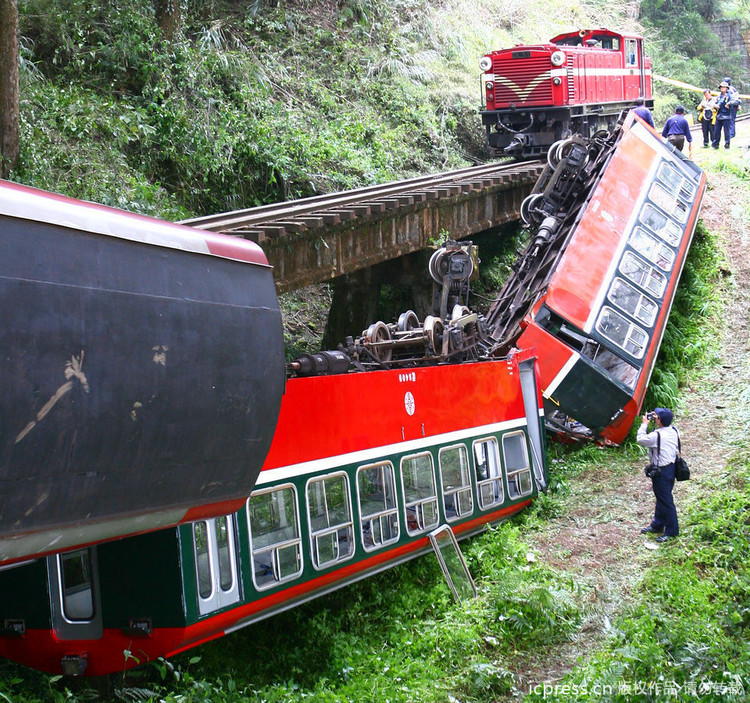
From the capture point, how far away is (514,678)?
316 inches

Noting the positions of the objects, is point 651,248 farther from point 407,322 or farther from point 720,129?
point 720,129

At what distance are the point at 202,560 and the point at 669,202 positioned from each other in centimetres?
1363

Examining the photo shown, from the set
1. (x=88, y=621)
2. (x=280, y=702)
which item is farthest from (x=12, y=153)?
(x=280, y=702)

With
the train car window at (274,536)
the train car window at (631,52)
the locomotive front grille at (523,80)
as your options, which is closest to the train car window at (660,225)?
the locomotive front grille at (523,80)

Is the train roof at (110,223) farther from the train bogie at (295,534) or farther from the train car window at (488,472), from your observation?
the train car window at (488,472)

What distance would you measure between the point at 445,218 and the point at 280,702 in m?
12.6

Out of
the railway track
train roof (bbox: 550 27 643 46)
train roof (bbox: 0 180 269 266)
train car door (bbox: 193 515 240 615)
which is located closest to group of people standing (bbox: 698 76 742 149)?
train roof (bbox: 550 27 643 46)

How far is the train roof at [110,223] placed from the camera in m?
4.81

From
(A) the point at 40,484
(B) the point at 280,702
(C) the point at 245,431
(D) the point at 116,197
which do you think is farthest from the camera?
(D) the point at 116,197

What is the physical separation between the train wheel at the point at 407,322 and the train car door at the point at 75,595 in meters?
5.69

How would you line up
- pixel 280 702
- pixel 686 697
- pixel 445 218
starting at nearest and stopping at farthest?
pixel 686 697, pixel 280 702, pixel 445 218

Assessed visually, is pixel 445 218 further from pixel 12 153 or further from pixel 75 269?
pixel 75 269

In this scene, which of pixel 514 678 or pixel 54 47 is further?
pixel 54 47

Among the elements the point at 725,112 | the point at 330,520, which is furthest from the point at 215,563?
the point at 725,112
